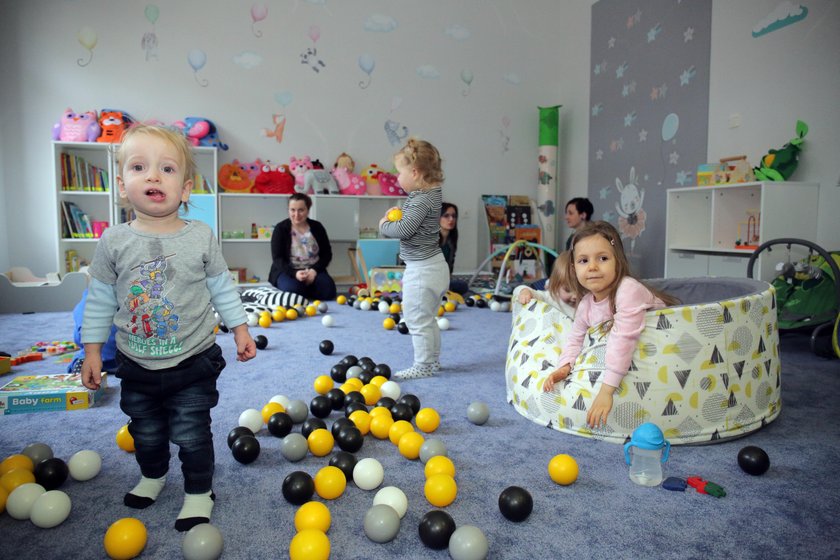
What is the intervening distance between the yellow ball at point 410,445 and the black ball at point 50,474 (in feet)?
3.22

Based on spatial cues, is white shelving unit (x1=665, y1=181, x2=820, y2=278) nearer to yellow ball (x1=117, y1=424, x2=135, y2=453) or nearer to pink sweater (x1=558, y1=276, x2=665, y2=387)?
pink sweater (x1=558, y1=276, x2=665, y2=387)

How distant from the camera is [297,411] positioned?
7.07 feet

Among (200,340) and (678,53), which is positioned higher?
(678,53)

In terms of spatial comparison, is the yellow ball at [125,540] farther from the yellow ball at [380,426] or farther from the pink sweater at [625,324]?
the pink sweater at [625,324]

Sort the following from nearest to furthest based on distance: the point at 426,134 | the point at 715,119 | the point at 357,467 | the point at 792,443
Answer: the point at 357,467 → the point at 792,443 → the point at 715,119 → the point at 426,134

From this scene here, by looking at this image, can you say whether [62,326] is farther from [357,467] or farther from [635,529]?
[635,529]

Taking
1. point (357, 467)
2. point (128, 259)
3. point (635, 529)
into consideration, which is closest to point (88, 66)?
point (128, 259)

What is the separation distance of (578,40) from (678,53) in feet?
5.98

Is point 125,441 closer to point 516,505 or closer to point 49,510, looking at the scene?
point 49,510

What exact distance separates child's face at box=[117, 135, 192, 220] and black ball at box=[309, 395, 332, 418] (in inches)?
39.1

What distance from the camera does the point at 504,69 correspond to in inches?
277

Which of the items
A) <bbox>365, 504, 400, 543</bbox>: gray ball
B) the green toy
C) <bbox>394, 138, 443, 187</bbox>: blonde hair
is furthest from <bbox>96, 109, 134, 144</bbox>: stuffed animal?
the green toy

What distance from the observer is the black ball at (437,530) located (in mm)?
1324

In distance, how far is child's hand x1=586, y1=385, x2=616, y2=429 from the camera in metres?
1.91
